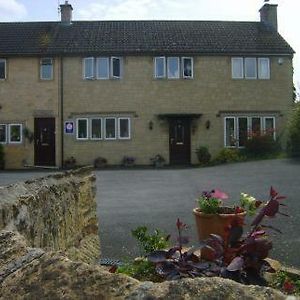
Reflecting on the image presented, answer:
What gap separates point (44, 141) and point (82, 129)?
243 centimetres

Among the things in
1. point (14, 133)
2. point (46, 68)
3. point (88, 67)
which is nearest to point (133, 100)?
point (88, 67)

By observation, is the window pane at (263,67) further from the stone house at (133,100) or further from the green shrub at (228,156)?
the green shrub at (228,156)

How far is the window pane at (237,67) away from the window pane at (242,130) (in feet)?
8.82

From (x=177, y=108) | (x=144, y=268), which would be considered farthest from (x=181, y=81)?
(x=144, y=268)

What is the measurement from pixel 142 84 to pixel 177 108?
2.56 m

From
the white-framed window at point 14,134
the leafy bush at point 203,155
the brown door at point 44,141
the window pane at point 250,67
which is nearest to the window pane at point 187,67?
the window pane at point 250,67

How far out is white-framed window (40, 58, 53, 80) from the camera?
28547 mm

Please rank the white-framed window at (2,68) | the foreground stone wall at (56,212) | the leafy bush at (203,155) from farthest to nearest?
the white-framed window at (2,68) → the leafy bush at (203,155) → the foreground stone wall at (56,212)

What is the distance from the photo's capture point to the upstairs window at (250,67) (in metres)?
28.8

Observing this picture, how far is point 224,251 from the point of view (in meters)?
3.47

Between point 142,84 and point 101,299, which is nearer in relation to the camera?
→ point 101,299

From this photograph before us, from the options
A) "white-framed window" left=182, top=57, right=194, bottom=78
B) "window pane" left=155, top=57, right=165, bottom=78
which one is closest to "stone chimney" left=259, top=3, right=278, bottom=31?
"white-framed window" left=182, top=57, right=194, bottom=78

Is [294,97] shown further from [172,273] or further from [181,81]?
[172,273]

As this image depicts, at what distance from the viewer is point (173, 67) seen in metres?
28.6
